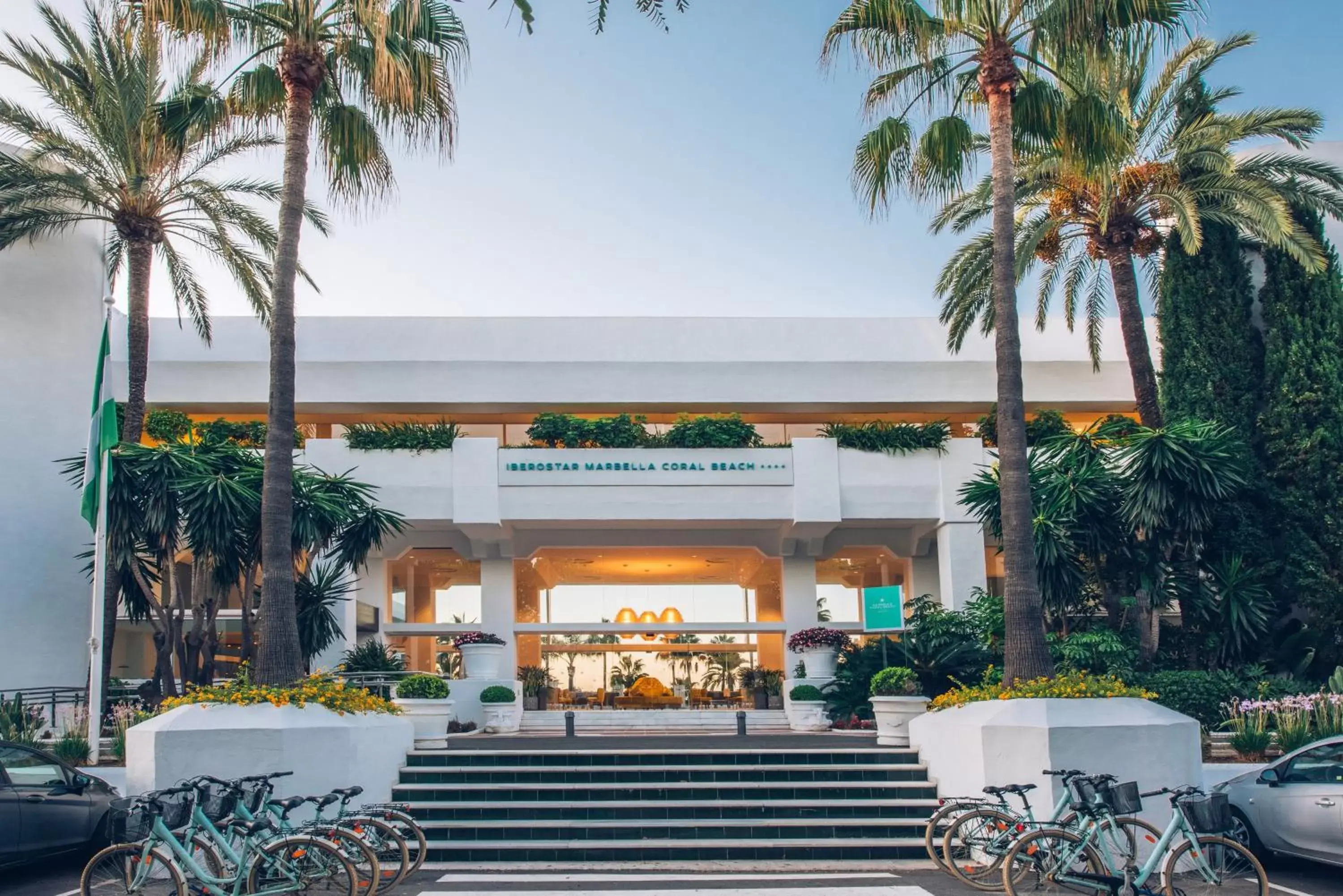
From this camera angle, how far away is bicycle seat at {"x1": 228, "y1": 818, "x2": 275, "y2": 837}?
886 centimetres

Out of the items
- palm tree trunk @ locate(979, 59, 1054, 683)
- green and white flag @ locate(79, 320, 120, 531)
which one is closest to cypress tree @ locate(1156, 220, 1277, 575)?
palm tree trunk @ locate(979, 59, 1054, 683)

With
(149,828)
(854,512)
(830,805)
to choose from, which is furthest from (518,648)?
(149,828)

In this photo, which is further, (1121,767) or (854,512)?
(854,512)

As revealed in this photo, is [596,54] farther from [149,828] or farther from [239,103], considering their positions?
[149,828]

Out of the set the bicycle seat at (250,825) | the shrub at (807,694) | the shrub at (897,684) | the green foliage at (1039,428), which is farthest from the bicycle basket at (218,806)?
the green foliage at (1039,428)

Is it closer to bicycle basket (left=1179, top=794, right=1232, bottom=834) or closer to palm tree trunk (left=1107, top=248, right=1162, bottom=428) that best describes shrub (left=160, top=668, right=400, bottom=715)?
bicycle basket (left=1179, top=794, right=1232, bottom=834)

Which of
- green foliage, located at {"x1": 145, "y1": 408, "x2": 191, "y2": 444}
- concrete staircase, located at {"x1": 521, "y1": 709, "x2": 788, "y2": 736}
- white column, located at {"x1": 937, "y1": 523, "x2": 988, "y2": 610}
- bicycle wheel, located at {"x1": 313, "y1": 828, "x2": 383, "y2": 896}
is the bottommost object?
concrete staircase, located at {"x1": 521, "y1": 709, "x2": 788, "y2": 736}

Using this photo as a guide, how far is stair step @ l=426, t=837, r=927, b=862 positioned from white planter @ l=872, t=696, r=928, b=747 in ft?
11.6

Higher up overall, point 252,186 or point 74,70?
point 74,70

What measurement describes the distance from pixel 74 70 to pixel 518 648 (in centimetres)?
1443

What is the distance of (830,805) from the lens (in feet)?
42.0

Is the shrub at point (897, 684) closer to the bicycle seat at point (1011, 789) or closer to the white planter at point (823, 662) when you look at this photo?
the bicycle seat at point (1011, 789)

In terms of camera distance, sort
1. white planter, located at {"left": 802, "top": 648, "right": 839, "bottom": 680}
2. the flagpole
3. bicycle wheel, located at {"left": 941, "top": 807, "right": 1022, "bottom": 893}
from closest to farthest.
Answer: bicycle wheel, located at {"left": 941, "top": 807, "right": 1022, "bottom": 893}
the flagpole
white planter, located at {"left": 802, "top": 648, "right": 839, "bottom": 680}

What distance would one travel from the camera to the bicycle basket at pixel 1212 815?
27.6 ft
